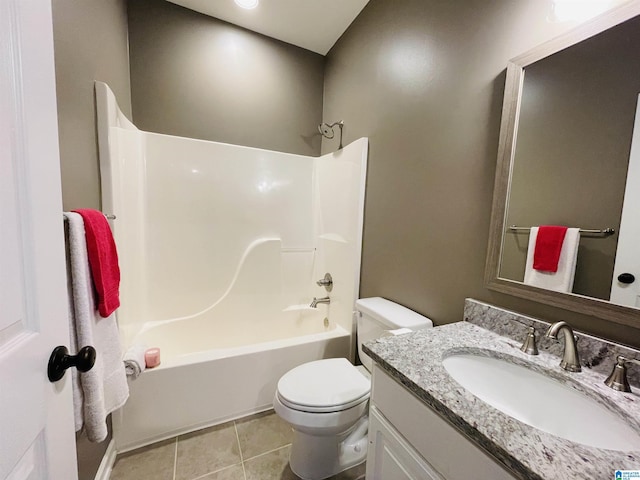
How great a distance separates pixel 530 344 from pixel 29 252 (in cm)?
132

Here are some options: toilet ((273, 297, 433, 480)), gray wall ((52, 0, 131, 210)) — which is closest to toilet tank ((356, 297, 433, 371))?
toilet ((273, 297, 433, 480))

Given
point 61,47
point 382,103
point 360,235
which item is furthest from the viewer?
point 360,235

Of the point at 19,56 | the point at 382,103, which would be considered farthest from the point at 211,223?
the point at 19,56

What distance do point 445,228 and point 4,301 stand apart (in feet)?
4.57

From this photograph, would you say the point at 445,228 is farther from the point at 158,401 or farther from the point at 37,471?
the point at 158,401

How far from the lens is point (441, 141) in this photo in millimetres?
1238

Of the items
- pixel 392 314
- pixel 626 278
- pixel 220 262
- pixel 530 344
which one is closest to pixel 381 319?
pixel 392 314

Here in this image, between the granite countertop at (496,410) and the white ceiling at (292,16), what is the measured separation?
7.20 ft

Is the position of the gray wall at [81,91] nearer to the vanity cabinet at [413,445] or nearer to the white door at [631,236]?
the vanity cabinet at [413,445]

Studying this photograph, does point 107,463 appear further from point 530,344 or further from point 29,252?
point 530,344

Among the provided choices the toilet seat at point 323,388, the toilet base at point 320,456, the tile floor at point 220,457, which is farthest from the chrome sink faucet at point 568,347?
the tile floor at point 220,457

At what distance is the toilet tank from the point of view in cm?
125

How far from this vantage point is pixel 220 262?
2.14 m

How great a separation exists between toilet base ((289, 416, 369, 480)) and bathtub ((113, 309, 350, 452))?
0.45 m
